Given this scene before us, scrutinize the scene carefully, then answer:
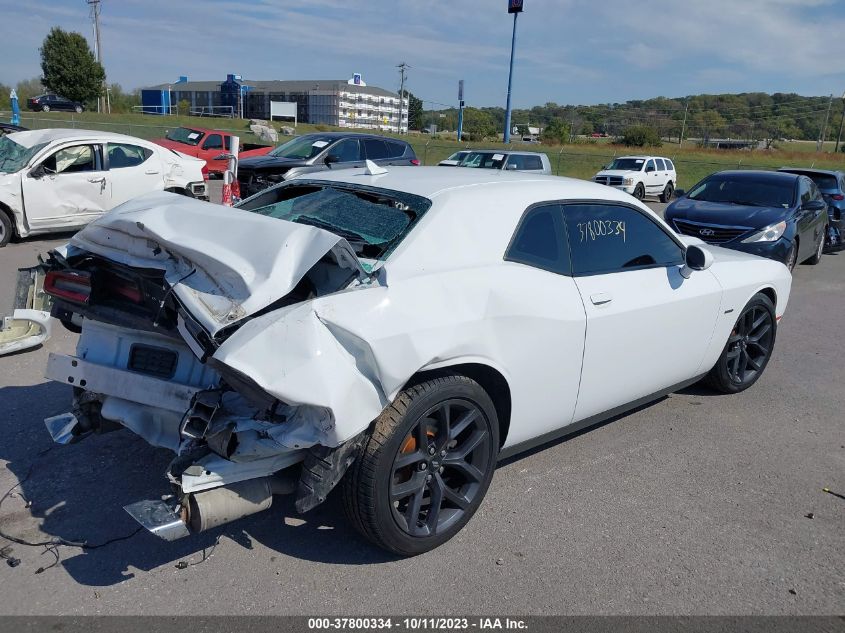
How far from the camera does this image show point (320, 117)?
105562mm

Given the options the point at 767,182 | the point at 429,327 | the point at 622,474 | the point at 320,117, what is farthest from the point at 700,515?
the point at 320,117

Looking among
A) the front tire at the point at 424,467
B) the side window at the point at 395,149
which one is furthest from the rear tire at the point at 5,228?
the front tire at the point at 424,467

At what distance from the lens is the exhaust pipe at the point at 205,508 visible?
8.43 feet

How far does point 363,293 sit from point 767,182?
1075 cm

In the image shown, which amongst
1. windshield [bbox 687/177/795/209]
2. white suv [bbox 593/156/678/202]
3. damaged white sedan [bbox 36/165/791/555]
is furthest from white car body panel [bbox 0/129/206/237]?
white suv [bbox 593/156/678/202]

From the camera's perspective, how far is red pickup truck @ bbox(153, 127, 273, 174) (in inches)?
869

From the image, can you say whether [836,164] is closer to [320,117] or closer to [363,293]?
[363,293]

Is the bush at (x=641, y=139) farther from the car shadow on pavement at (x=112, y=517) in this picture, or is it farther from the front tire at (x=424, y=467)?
the car shadow on pavement at (x=112, y=517)

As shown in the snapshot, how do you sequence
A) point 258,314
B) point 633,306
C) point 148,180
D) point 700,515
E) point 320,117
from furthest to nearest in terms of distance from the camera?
point 320,117, point 148,180, point 633,306, point 700,515, point 258,314

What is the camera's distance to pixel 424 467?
309 centimetres

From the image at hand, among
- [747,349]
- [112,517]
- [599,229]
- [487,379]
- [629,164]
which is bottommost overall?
[112,517]

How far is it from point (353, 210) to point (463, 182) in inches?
24.5

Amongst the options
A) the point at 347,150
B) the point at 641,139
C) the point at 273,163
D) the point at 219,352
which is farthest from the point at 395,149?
the point at 641,139

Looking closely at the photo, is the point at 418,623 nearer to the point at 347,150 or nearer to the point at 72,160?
the point at 72,160
